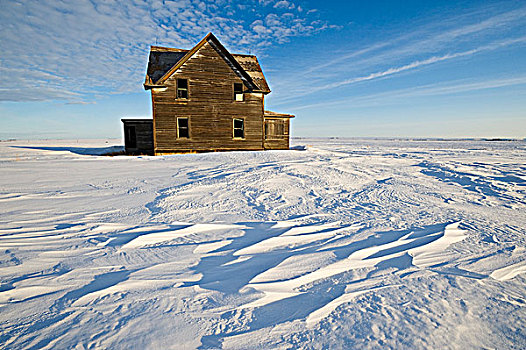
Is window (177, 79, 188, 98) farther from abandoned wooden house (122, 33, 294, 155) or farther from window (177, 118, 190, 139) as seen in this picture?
window (177, 118, 190, 139)

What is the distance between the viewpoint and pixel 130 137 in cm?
1836

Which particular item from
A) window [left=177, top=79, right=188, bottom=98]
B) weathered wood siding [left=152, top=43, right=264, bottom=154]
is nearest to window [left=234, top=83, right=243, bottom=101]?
weathered wood siding [left=152, top=43, right=264, bottom=154]

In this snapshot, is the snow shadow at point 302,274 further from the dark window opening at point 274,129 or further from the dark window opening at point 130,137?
the dark window opening at point 130,137

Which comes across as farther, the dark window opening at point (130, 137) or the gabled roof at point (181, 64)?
the dark window opening at point (130, 137)

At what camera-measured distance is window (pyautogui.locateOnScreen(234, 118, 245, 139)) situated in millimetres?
17906

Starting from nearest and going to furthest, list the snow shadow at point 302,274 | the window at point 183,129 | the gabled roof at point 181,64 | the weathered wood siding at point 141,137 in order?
the snow shadow at point 302,274, the gabled roof at point 181,64, the window at point 183,129, the weathered wood siding at point 141,137

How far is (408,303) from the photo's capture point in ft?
6.85

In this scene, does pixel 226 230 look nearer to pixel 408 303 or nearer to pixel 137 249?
pixel 137 249

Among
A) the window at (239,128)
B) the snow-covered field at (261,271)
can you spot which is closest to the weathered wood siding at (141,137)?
the window at (239,128)

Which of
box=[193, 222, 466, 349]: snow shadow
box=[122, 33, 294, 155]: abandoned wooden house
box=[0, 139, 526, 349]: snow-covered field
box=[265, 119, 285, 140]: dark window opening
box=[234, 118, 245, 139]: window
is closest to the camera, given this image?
box=[0, 139, 526, 349]: snow-covered field

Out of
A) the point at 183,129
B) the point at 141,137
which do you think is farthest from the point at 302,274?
the point at 141,137

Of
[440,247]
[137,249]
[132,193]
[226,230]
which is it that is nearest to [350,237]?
[440,247]

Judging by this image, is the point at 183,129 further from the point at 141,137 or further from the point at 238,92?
the point at 238,92

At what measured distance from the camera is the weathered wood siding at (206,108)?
16.0 m
